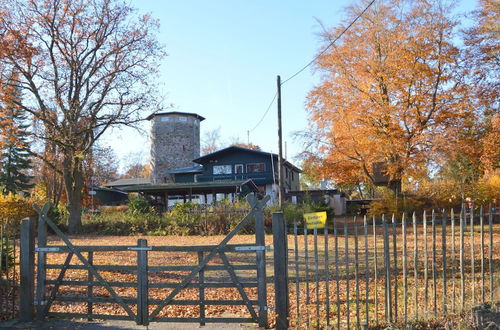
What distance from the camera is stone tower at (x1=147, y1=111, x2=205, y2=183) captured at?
2393 inches

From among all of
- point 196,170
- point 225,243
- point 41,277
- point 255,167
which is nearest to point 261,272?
point 225,243

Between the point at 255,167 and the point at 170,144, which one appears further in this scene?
the point at 170,144

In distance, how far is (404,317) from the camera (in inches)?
236

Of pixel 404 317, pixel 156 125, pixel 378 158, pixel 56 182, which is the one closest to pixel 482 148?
pixel 378 158

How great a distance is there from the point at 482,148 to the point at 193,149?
44.9 m

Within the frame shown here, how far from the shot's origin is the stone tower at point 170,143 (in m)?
60.8

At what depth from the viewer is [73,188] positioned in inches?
1091

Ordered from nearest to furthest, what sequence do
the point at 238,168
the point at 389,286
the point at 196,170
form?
the point at 389,286, the point at 238,168, the point at 196,170

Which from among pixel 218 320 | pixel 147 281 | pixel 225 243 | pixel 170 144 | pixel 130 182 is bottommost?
pixel 218 320

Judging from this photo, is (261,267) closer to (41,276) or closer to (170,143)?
(41,276)

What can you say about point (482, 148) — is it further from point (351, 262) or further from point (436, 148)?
point (351, 262)

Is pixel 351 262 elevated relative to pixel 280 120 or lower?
lower

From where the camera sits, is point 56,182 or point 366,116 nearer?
point 366,116

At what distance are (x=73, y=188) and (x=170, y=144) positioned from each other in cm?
3353
